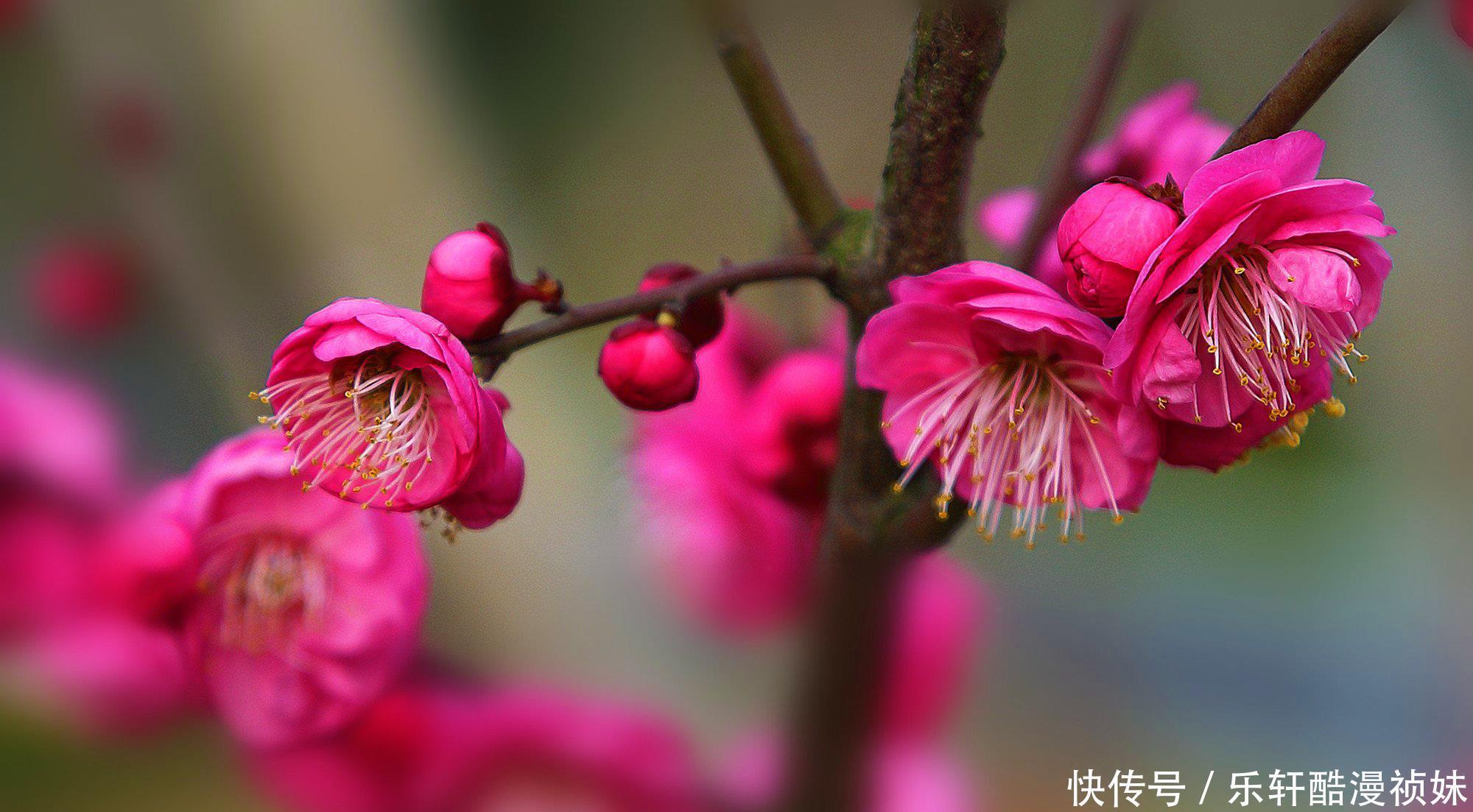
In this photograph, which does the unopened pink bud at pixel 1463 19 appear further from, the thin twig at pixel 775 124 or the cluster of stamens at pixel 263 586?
the cluster of stamens at pixel 263 586

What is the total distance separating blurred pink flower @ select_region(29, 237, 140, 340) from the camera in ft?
2.21

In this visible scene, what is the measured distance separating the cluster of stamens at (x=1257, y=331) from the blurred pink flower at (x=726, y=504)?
0.18m

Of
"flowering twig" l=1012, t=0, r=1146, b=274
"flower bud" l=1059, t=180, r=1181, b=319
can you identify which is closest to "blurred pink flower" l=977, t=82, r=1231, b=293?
"flowering twig" l=1012, t=0, r=1146, b=274

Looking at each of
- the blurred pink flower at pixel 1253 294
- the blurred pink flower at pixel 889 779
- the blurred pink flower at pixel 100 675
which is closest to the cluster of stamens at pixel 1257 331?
the blurred pink flower at pixel 1253 294

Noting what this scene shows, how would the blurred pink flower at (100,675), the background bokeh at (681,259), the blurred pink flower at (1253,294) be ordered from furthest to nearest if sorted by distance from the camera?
the background bokeh at (681,259) < the blurred pink flower at (100,675) < the blurred pink flower at (1253,294)

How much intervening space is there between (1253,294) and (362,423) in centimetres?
24

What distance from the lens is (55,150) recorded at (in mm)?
672

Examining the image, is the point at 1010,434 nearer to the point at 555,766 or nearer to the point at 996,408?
the point at 996,408

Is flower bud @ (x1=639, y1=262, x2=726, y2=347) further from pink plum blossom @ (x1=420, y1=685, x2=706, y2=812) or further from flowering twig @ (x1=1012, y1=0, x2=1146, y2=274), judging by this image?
pink plum blossom @ (x1=420, y1=685, x2=706, y2=812)

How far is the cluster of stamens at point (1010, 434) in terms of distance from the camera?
0.27 m

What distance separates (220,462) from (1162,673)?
21.4 inches

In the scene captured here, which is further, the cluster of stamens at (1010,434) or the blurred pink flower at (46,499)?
the blurred pink flower at (46,499)

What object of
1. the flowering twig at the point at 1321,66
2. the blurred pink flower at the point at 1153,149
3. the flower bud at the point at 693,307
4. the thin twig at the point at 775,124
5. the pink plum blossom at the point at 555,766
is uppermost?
the blurred pink flower at the point at 1153,149

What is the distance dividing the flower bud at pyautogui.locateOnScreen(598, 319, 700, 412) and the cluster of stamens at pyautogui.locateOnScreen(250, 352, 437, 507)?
5 centimetres
